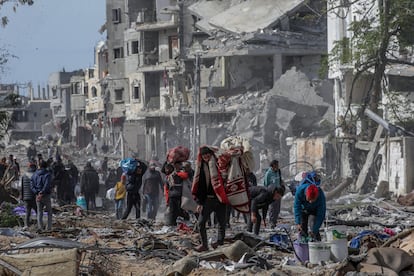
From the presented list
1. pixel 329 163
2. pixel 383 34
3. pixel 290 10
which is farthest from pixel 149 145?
pixel 383 34

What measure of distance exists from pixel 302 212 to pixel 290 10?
4426 centimetres

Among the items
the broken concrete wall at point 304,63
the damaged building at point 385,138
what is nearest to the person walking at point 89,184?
the damaged building at point 385,138

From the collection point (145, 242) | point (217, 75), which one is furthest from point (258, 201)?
point (217, 75)

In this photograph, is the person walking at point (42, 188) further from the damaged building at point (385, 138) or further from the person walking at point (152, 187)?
the damaged building at point (385, 138)

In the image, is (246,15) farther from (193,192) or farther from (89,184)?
(193,192)

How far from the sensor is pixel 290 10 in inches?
2282

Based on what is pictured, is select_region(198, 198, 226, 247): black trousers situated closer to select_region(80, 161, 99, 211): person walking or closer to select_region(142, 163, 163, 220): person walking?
select_region(142, 163, 163, 220): person walking

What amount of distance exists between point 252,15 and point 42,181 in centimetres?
4336

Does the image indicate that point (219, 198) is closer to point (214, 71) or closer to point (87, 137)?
point (214, 71)

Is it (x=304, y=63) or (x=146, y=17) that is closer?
(x=304, y=63)

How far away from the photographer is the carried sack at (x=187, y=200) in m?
18.4

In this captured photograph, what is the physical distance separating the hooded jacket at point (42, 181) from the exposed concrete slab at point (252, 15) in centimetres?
3958

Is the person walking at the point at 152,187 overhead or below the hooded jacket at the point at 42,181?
below

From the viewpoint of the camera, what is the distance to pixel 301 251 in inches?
531
